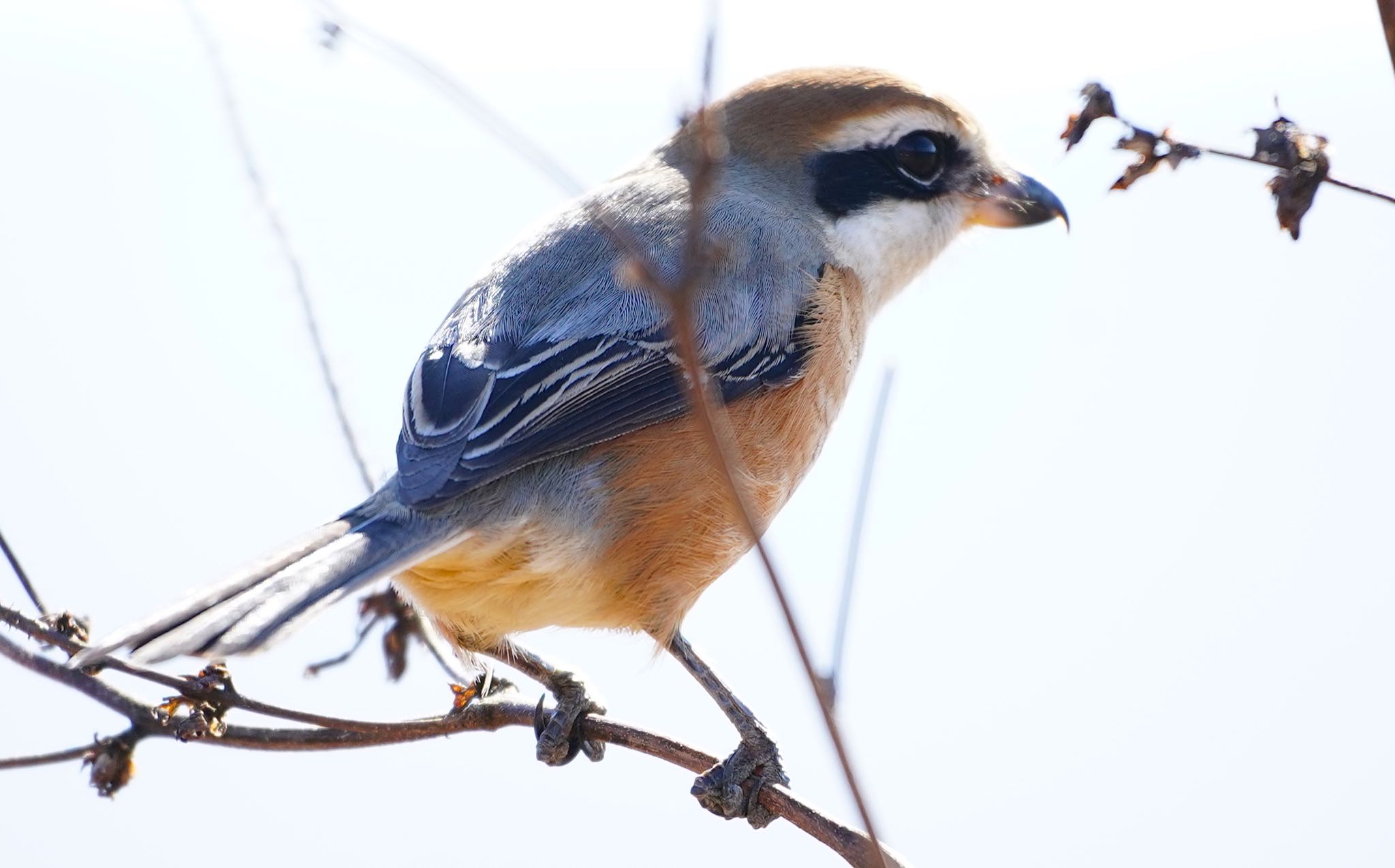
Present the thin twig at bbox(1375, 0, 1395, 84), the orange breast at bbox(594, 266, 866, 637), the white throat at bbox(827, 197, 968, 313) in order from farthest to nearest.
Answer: the white throat at bbox(827, 197, 968, 313) → the orange breast at bbox(594, 266, 866, 637) → the thin twig at bbox(1375, 0, 1395, 84)

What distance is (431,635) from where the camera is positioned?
3.46 m

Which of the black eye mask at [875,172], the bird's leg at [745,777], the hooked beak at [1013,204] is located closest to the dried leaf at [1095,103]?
the bird's leg at [745,777]

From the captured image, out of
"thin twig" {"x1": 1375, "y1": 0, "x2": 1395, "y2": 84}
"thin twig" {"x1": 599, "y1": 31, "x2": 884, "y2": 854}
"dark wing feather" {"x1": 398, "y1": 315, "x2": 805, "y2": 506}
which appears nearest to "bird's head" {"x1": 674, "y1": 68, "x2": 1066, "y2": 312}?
"dark wing feather" {"x1": 398, "y1": 315, "x2": 805, "y2": 506}

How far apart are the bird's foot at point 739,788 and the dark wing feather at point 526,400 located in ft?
2.69

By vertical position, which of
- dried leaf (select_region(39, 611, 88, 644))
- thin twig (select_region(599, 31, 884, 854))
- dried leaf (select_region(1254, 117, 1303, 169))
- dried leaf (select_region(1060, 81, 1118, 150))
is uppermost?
dried leaf (select_region(1060, 81, 1118, 150))

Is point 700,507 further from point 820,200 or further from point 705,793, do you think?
point 820,200

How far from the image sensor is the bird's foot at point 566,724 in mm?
3377

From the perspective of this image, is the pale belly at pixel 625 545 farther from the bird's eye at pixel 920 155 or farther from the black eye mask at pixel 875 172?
the bird's eye at pixel 920 155

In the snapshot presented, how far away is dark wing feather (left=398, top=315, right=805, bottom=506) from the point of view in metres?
2.85

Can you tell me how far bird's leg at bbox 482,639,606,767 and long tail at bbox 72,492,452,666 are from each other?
2.47ft

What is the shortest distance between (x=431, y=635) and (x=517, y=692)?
1.11ft

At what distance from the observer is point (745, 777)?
3.12 metres

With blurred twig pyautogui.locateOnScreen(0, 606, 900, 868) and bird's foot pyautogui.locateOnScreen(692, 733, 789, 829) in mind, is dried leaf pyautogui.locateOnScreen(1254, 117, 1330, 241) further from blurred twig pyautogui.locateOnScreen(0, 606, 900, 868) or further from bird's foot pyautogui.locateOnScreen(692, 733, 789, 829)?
bird's foot pyautogui.locateOnScreen(692, 733, 789, 829)

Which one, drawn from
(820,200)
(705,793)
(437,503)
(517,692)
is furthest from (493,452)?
(820,200)
